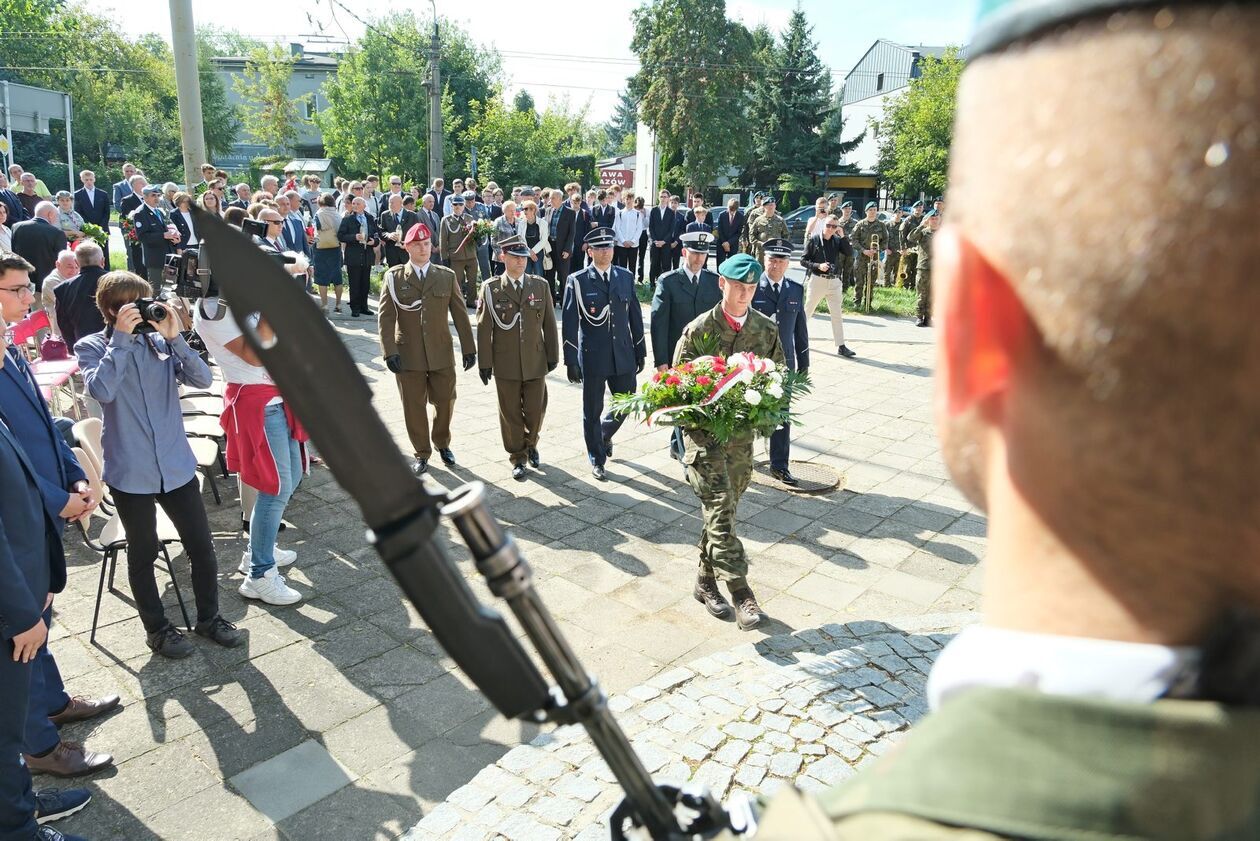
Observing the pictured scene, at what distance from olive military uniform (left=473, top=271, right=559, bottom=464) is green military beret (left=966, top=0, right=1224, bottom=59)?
23.1 feet

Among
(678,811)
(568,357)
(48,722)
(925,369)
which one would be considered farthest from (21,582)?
(925,369)

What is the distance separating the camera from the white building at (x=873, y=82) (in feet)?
174

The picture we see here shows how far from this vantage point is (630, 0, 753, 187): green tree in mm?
41719

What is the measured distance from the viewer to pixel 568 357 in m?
7.91

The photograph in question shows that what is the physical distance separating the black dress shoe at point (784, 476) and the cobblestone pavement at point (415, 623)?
217mm

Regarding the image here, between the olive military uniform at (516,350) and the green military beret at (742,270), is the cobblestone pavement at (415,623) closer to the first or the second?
the olive military uniform at (516,350)

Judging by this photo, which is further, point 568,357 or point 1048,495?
point 568,357

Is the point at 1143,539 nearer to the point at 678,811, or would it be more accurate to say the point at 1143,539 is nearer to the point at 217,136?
the point at 678,811

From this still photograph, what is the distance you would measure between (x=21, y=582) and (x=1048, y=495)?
11.8 feet

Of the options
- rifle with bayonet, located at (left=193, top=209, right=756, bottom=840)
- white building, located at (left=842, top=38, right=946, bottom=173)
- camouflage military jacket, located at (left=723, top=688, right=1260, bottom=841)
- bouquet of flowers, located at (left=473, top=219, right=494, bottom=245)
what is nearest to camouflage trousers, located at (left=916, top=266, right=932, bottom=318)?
bouquet of flowers, located at (left=473, top=219, right=494, bottom=245)

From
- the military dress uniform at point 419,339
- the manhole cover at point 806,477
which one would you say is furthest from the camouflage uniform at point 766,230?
the military dress uniform at point 419,339

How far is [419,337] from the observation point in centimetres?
761

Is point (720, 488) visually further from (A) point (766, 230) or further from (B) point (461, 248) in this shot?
(A) point (766, 230)

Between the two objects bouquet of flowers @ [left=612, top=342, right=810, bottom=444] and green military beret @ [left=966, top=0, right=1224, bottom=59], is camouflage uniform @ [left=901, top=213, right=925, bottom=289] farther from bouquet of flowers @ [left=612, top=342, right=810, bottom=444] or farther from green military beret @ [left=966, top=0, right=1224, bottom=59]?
green military beret @ [left=966, top=0, right=1224, bottom=59]
